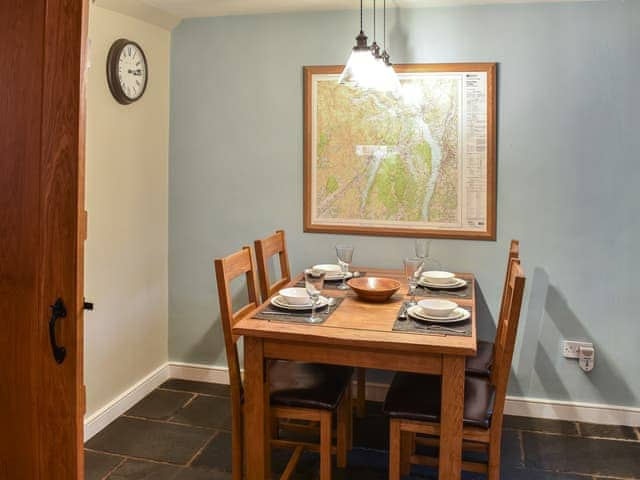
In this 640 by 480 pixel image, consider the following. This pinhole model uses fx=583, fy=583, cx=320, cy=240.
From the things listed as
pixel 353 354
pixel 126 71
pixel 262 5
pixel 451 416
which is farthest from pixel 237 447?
pixel 262 5

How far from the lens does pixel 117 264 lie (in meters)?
3.14

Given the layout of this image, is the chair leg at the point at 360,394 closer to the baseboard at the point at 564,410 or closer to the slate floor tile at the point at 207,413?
the baseboard at the point at 564,410

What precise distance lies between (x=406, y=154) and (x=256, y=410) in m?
→ 1.67

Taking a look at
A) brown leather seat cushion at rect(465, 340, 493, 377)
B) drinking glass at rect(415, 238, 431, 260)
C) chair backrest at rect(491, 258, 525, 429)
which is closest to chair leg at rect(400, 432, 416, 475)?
brown leather seat cushion at rect(465, 340, 493, 377)

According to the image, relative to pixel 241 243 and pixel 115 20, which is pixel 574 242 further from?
pixel 115 20

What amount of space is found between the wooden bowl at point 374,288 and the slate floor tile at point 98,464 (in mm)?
Result: 1355

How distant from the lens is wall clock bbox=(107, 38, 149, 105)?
2.95 metres

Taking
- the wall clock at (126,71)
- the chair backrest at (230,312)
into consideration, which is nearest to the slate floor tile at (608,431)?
the chair backrest at (230,312)

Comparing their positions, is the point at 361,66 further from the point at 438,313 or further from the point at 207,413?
the point at 207,413

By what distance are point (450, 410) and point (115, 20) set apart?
2483 mm

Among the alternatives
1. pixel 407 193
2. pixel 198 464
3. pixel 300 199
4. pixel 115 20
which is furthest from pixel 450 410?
pixel 115 20

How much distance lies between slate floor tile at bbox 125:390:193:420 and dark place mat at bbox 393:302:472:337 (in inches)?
61.9

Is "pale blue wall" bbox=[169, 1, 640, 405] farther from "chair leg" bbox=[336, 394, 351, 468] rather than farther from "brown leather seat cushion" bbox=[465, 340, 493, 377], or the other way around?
"chair leg" bbox=[336, 394, 351, 468]

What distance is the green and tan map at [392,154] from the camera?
3.18 meters
